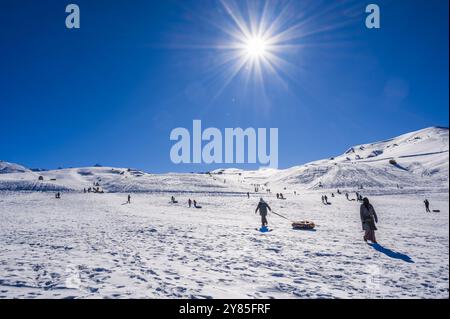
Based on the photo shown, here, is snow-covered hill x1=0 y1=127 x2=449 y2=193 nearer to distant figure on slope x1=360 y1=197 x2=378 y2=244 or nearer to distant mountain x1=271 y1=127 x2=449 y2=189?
distant mountain x1=271 y1=127 x2=449 y2=189

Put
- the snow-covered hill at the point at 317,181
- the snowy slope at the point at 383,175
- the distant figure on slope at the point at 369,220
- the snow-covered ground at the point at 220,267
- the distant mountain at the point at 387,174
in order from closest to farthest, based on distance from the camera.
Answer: the snow-covered ground at the point at 220,267, the distant figure on slope at the point at 369,220, the snow-covered hill at the point at 317,181, the snowy slope at the point at 383,175, the distant mountain at the point at 387,174

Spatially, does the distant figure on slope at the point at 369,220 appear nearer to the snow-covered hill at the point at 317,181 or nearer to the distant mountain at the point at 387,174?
the snow-covered hill at the point at 317,181

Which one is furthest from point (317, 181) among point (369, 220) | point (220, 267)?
point (220, 267)

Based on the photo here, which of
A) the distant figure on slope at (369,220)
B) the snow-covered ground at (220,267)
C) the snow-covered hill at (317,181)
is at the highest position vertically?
the snow-covered hill at (317,181)

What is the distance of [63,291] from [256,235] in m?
10.8

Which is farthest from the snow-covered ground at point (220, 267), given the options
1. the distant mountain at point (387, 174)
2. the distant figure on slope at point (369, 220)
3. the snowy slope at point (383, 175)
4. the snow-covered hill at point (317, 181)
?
the distant mountain at point (387, 174)

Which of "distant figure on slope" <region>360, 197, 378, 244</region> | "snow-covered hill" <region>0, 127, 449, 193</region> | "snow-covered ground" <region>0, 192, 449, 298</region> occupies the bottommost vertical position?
"snow-covered ground" <region>0, 192, 449, 298</region>

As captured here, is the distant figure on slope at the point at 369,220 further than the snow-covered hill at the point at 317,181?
No

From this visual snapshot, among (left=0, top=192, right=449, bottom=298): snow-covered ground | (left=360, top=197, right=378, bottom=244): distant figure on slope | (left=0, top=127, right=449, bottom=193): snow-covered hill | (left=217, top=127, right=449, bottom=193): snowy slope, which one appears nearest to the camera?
(left=0, top=192, right=449, bottom=298): snow-covered ground

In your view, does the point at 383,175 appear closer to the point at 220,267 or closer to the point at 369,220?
the point at 369,220

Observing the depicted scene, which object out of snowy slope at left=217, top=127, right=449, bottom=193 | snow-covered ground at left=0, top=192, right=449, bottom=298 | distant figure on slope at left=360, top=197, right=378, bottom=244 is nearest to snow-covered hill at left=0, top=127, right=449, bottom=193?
snowy slope at left=217, top=127, right=449, bottom=193
